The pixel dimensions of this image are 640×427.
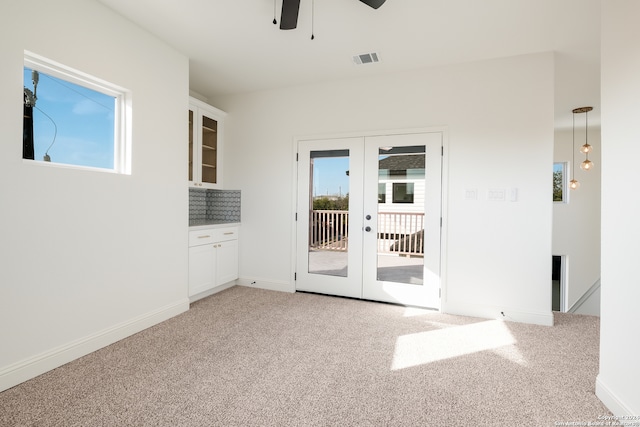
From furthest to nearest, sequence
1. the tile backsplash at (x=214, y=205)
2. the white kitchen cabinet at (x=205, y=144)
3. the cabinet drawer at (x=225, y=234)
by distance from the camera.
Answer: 1. the tile backsplash at (x=214, y=205)
2. the cabinet drawer at (x=225, y=234)
3. the white kitchen cabinet at (x=205, y=144)

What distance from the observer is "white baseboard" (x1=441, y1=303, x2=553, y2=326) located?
3.23 m

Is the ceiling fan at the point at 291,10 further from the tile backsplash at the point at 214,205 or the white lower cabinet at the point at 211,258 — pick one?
the tile backsplash at the point at 214,205

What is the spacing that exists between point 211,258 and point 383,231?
222cm

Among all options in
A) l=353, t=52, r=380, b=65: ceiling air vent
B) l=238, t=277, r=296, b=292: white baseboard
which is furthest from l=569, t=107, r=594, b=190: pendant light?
l=238, t=277, r=296, b=292: white baseboard

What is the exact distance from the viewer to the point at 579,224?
6289mm

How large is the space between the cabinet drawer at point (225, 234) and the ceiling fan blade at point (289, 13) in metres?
2.58

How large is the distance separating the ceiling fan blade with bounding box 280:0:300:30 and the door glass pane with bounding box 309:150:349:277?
1.77 m

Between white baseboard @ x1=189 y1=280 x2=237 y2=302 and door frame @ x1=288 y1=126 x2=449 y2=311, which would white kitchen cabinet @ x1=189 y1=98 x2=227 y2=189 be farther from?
white baseboard @ x1=189 y1=280 x2=237 y2=302

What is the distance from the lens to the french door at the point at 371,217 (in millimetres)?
3684

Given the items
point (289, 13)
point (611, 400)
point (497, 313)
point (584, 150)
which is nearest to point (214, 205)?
point (289, 13)

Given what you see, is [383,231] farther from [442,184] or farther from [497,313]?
[497,313]

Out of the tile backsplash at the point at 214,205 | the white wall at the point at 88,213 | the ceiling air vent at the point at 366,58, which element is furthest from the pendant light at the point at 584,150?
the white wall at the point at 88,213

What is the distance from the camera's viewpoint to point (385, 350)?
262cm

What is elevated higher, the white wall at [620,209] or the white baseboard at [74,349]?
the white wall at [620,209]
